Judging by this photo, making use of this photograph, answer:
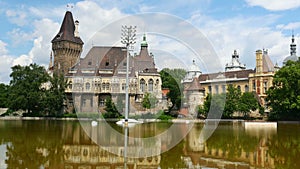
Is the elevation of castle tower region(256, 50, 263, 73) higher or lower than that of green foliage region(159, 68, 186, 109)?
higher

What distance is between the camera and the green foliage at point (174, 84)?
163ft

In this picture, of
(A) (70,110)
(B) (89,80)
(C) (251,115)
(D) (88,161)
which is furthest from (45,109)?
(D) (88,161)

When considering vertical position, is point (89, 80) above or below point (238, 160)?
above

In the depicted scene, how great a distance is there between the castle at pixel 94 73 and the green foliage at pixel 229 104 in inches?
411

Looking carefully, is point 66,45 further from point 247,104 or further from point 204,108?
point 247,104

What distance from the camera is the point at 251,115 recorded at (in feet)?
175

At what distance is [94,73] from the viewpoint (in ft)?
192

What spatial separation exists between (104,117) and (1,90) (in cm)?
3480

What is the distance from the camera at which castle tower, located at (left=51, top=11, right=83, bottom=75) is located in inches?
2323

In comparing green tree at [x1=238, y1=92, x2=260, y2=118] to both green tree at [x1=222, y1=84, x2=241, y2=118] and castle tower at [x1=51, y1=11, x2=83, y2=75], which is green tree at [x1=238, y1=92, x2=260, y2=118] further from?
castle tower at [x1=51, y1=11, x2=83, y2=75]

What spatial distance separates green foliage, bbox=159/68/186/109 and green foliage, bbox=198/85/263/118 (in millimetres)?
4207

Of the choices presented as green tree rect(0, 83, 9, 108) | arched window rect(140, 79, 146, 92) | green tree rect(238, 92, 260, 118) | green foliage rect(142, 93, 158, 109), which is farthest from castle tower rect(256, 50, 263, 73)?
green tree rect(0, 83, 9, 108)

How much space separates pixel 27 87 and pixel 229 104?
2987cm

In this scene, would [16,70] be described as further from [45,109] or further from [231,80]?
[231,80]
